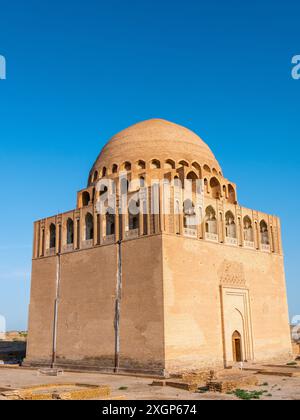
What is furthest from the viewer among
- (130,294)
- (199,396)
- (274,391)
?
(130,294)

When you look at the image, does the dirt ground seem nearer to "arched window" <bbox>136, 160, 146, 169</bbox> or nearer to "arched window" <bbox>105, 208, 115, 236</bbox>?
"arched window" <bbox>105, 208, 115, 236</bbox>

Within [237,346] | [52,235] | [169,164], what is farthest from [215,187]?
[52,235]

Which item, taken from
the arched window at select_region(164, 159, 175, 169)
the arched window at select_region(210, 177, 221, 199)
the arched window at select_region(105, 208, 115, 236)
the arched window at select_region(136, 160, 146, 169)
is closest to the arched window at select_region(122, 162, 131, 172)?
the arched window at select_region(136, 160, 146, 169)

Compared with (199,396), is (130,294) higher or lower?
higher

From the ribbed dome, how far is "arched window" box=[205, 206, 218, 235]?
4.52 metres

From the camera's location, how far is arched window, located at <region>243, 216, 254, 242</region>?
27.1m

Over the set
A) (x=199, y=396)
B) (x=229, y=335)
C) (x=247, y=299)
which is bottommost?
(x=199, y=396)

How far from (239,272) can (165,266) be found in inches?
244

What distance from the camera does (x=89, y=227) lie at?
2648 cm

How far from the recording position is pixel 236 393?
585 inches

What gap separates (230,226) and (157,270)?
275 inches

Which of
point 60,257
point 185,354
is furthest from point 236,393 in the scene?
point 60,257
